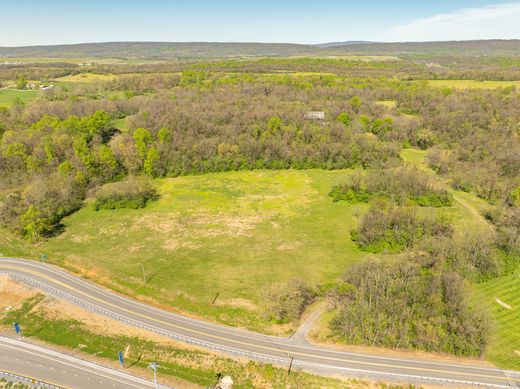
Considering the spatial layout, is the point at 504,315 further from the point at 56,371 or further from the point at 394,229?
the point at 56,371

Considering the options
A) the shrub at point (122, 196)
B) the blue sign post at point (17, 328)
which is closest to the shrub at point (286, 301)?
the blue sign post at point (17, 328)

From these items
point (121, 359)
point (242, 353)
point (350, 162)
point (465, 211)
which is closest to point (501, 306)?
point (465, 211)

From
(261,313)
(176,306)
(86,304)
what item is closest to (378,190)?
(261,313)

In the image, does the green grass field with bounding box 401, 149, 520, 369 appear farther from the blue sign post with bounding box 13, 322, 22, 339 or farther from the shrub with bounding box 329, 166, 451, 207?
the blue sign post with bounding box 13, 322, 22, 339

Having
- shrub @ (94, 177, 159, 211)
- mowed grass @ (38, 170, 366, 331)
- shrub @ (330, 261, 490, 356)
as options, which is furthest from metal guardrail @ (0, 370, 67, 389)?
shrub @ (94, 177, 159, 211)

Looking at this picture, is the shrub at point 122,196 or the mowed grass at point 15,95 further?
the mowed grass at point 15,95

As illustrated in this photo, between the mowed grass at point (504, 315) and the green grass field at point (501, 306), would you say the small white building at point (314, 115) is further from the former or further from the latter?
the mowed grass at point (504, 315)
